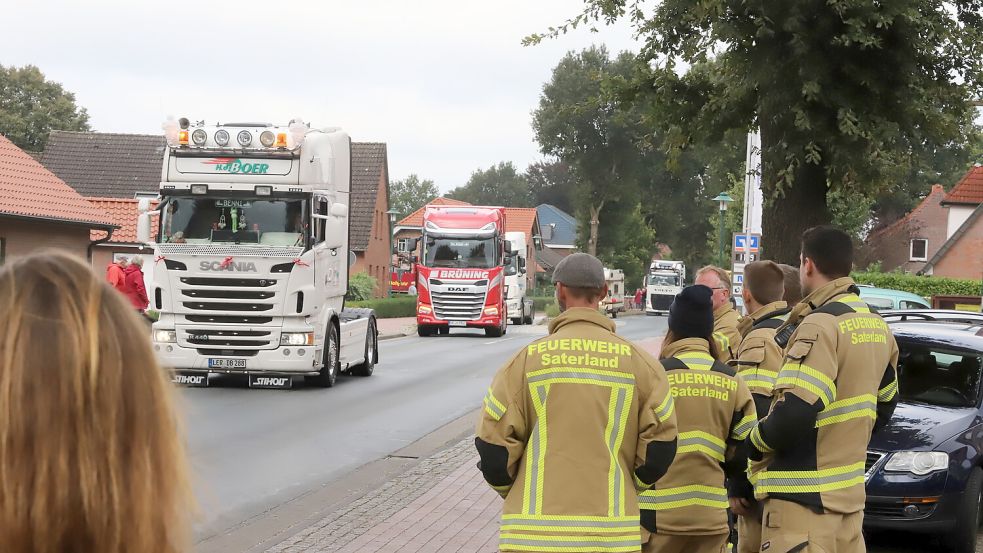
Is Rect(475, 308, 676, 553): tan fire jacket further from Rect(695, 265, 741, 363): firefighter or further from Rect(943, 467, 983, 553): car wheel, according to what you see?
Rect(943, 467, 983, 553): car wheel

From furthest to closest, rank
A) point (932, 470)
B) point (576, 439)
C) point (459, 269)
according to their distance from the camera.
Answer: point (459, 269)
point (932, 470)
point (576, 439)

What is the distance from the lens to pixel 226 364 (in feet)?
56.1

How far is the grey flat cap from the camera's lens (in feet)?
14.0

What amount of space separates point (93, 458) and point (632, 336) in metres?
36.9

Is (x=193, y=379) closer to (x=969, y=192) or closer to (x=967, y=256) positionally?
(x=967, y=256)

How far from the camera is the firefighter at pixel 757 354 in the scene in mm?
5371

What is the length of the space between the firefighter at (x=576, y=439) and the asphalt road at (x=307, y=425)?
7.80 ft

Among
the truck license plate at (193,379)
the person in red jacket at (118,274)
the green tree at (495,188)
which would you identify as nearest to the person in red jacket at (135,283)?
the person in red jacket at (118,274)

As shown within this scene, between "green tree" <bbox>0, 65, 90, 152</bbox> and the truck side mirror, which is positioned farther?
"green tree" <bbox>0, 65, 90, 152</bbox>

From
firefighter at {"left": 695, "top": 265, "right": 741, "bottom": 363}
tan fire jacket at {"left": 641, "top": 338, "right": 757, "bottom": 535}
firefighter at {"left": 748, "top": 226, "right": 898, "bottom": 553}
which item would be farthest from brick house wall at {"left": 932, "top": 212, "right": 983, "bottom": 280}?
tan fire jacket at {"left": 641, "top": 338, "right": 757, "bottom": 535}

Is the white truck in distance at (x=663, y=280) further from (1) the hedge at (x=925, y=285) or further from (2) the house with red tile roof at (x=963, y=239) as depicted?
(1) the hedge at (x=925, y=285)

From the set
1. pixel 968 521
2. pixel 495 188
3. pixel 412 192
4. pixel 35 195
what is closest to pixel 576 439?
pixel 968 521

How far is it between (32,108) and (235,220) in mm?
54314

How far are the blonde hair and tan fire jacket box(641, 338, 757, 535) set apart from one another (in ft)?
11.1
